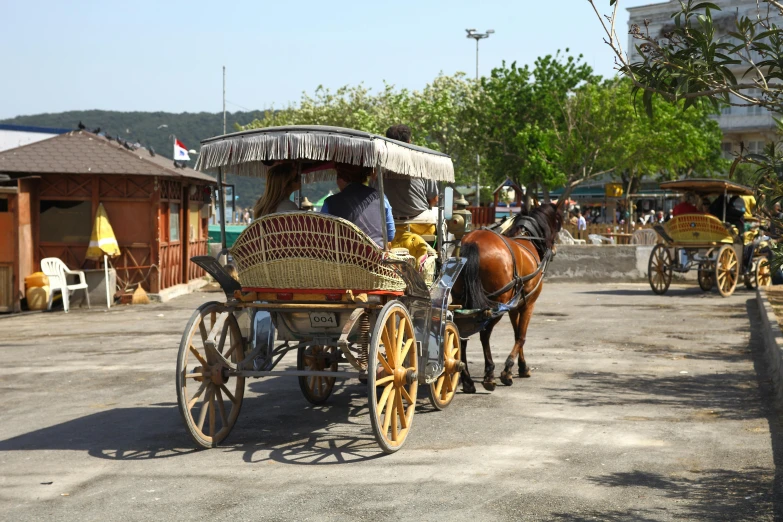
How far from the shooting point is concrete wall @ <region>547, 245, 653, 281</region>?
25144 mm

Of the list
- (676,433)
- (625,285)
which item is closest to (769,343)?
Answer: (676,433)

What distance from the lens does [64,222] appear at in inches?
800

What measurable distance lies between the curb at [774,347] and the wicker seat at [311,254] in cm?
441

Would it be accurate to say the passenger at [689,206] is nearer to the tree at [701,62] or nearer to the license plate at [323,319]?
the license plate at [323,319]

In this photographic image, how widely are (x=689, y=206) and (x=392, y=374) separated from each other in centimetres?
1524

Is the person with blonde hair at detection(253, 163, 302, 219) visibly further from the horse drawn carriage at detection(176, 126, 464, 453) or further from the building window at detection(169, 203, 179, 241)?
the building window at detection(169, 203, 179, 241)

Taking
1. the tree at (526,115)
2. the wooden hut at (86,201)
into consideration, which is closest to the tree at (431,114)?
the tree at (526,115)

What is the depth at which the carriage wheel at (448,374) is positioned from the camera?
8648mm

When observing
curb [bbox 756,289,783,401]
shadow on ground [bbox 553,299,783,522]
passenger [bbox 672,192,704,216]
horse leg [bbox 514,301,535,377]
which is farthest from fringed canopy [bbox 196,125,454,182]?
passenger [bbox 672,192,704,216]

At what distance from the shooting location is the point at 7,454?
23.3ft

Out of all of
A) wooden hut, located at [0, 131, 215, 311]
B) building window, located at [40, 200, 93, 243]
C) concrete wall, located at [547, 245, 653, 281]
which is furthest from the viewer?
concrete wall, located at [547, 245, 653, 281]

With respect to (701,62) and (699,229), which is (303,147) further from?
(699,229)

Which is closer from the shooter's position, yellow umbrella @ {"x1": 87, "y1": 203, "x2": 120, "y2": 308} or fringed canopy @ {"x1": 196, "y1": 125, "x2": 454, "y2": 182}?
fringed canopy @ {"x1": 196, "y1": 125, "x2": 454, "y2": 182}

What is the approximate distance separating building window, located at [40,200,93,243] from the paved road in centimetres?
799
